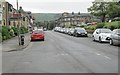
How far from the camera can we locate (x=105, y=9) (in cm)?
7531

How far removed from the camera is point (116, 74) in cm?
1064

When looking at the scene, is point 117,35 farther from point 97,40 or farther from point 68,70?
point 68,70

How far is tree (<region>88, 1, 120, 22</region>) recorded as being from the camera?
68.6 m

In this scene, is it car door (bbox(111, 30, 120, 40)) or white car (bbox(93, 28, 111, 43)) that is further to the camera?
white car (bbox(93, 28, 111, 43))

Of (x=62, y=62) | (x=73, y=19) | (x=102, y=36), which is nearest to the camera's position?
(x=62, y=62)

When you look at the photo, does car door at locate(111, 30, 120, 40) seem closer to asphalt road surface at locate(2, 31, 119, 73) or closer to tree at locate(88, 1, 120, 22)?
asphalt road surface at locate(2, 31, 119, 73)

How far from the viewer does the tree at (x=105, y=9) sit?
68625 millimetres

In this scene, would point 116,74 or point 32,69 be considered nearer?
point 116,74

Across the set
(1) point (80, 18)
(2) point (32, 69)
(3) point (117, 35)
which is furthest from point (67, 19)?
(2) point (32, 69)

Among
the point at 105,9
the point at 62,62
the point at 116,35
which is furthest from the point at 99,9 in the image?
the point at 62,62

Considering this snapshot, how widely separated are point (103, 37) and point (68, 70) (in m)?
19.5

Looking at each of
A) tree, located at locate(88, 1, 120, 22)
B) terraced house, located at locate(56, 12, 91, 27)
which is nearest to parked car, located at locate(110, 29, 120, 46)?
tree, located at locate(88, 1, 120, 22)

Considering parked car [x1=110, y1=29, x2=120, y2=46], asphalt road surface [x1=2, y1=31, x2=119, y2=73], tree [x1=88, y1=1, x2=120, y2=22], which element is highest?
tree [x1=88, y1=1, x2=120, y2=22]

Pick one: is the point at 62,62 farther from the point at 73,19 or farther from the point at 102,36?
the point at 73,19
